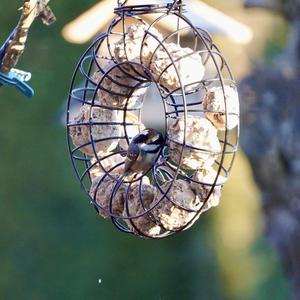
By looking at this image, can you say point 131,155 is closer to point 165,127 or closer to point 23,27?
point 165,127

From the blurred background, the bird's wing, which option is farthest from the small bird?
the blurred background

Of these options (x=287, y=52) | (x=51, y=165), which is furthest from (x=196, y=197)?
(x=51, y=165)

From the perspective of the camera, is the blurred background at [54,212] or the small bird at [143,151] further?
the blurred background at [54,212]

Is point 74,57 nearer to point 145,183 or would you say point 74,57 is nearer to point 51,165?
point 51,165

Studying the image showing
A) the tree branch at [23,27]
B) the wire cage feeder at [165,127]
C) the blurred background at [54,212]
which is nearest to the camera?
the wire cage feeder at [165,127]

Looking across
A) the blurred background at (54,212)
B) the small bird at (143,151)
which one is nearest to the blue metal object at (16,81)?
the small bird at (143,151)

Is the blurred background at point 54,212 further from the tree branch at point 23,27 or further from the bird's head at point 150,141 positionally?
the bird's head at point 150,141

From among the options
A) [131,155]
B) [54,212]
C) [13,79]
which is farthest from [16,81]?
[54,212]
